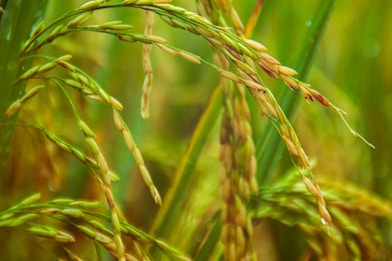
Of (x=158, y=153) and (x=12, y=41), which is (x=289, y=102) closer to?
(x=12, y=41)

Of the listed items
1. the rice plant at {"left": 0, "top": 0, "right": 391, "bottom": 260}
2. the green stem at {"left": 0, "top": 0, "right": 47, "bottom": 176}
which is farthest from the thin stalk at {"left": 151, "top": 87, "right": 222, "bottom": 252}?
the green stem at {"left": 0, "top": 0, "right": 47, "bottom": 176}

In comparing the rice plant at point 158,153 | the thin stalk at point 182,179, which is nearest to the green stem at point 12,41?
the rice plant at point 158,153

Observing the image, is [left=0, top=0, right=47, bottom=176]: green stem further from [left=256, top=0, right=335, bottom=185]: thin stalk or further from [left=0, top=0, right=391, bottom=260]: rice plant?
[left=256, top=0, right=335, bottom=185]: thin stalk

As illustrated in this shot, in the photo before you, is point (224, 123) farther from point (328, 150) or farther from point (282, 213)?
point (328, 150)

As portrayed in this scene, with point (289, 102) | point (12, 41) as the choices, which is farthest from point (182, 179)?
point (12, 41)

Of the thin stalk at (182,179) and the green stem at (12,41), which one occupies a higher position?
the green stem at (12,41)

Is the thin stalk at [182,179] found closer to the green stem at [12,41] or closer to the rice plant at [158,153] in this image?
the rice plant at [158,153]

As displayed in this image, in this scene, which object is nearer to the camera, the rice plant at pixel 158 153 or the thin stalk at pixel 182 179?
the rice plant at pixel 158 153
